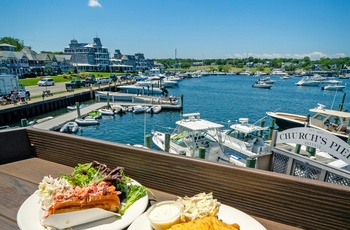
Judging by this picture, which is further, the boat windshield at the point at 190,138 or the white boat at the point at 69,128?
the white boat at the point at 69,128

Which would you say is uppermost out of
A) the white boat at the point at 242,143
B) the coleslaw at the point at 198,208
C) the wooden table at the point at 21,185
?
the coleslaw at the point at 198,208

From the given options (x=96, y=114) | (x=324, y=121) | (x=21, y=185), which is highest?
(x=21, y=185)

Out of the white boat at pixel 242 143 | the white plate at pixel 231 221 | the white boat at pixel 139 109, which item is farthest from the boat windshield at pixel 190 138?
the white boat at pixel 139 109

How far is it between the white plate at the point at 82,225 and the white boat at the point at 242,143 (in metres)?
Answer: 9.74

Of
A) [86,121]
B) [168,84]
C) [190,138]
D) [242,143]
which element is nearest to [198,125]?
[190,138]

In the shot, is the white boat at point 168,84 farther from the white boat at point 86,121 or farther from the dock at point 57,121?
the white boat at point 86,121

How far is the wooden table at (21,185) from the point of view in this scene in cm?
182

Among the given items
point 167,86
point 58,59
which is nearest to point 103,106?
point 167,86

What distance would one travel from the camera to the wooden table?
1.82 m

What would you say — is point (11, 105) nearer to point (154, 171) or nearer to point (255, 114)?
point (154, 171)

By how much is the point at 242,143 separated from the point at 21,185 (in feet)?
35.4

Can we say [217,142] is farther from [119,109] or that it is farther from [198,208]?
[119,109]

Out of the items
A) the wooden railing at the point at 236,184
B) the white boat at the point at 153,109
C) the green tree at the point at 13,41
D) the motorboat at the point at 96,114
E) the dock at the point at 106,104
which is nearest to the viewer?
the wooden railing at the point at 236,184

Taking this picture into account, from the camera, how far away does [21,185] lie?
2.36 m
